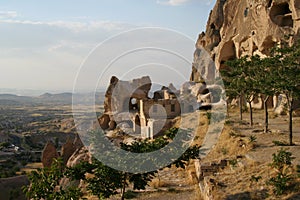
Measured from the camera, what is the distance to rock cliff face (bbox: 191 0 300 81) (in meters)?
26.1

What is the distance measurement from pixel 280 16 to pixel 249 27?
410 cm

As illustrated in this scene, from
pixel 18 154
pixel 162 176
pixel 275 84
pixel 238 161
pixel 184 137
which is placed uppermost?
pixel 275 84

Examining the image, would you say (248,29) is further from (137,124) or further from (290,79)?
(290,79)

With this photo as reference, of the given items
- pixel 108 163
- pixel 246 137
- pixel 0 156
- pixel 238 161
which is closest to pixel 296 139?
pixel 246 137

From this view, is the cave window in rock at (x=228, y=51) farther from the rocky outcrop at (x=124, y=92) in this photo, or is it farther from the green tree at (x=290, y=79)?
the green tree at (x=290, y=79)

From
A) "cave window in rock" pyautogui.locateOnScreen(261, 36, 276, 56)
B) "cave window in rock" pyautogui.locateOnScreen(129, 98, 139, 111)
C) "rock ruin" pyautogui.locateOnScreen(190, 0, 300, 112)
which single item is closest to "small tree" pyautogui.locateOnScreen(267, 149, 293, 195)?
"rock ruin" pyautogui.locateOnScreen(190, 0, 300, 112)

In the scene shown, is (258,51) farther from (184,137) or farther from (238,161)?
(184,137)

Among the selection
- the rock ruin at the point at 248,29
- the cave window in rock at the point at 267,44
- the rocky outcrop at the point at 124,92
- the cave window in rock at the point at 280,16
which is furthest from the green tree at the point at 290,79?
the rocky outcrop at the point at 124,92

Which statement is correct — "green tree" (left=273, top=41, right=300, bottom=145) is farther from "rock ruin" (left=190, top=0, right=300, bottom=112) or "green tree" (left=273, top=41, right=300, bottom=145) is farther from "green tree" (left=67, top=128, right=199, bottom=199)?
"rock ruin" (left=190, top=0, right=300, bottom=112)

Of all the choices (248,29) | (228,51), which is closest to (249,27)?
(248,29)

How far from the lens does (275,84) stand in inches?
544

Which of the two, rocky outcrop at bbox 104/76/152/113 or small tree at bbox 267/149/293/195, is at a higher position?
rocky outcrop at bbox 104/76/152/113

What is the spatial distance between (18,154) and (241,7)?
37808mm

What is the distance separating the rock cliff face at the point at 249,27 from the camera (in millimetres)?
26141
